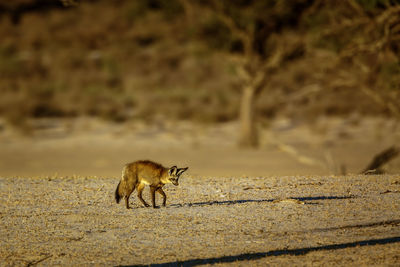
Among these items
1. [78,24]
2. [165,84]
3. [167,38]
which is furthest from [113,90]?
[78,24]

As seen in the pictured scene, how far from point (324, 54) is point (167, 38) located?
4153 centimetres

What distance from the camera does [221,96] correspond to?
144 ft

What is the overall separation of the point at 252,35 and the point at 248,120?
3.44 m

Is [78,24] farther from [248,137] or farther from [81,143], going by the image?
[248,137]

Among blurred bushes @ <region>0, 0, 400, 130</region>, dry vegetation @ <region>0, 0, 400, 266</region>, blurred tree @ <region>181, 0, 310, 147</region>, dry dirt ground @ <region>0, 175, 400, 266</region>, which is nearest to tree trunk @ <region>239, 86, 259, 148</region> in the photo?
blurred tree @ <region>181, 0, 310, 147</region>

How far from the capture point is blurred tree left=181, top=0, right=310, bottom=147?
23.2 metres

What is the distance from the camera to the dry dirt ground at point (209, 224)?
24.1 feet

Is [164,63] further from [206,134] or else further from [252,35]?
[252,35]

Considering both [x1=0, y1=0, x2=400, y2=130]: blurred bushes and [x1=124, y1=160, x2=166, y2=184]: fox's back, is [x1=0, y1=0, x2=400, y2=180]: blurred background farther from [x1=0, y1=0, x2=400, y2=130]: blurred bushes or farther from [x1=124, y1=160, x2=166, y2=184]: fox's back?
[x1=124, y1=160, x2=166, y2=184]: fox's back

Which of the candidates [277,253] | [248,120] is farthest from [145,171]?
[248,120]

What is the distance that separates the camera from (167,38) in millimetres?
61781

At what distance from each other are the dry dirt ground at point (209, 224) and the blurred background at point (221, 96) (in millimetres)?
5063

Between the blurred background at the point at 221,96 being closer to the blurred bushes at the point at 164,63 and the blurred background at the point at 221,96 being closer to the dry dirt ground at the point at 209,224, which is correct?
the blurred bushes at the point at 164,63

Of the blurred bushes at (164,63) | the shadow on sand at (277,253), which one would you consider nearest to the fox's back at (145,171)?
the shadow on sand at (277,253)
